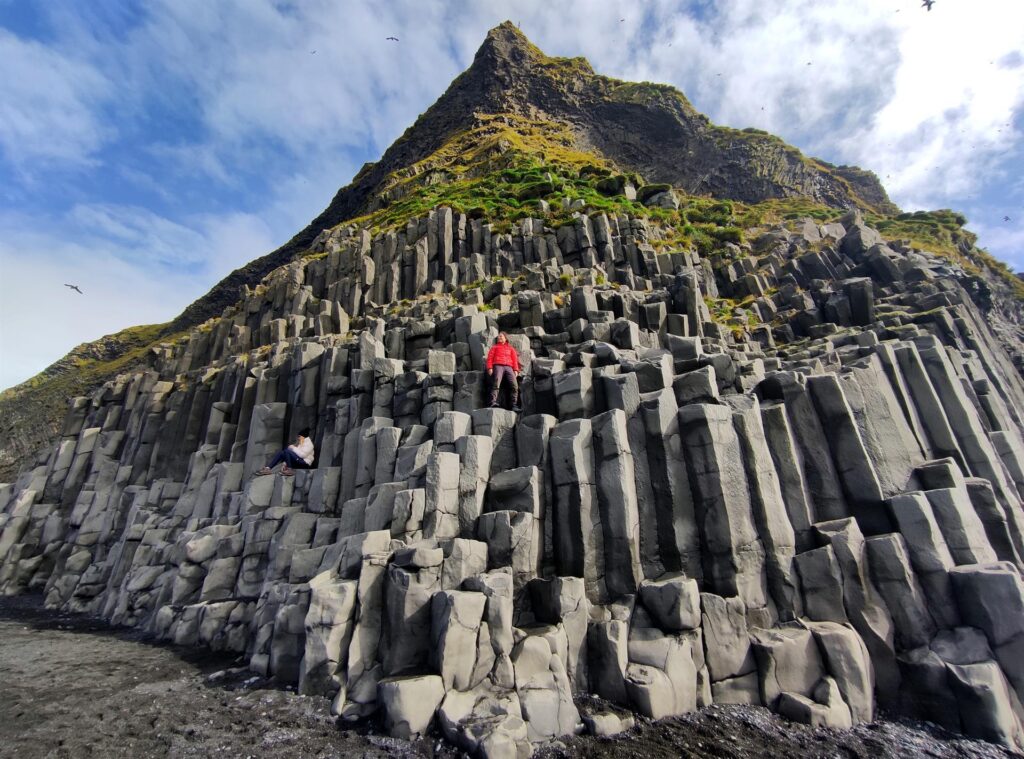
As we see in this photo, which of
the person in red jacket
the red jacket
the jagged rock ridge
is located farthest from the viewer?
the jagged rock ridge

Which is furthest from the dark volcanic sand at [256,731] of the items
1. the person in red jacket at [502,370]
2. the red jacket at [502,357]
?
the red jacket at [502,357]

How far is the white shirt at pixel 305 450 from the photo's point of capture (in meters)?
13.2

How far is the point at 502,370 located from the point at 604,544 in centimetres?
437

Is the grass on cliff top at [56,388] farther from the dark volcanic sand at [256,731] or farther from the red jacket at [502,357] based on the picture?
the red jacket at [502,357]

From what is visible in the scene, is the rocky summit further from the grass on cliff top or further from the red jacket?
the grass on cliff top

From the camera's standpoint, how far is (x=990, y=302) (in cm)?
2611

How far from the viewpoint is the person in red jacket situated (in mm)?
11273

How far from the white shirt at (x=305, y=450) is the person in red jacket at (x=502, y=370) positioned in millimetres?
5262

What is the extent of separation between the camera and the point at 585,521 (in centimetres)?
862

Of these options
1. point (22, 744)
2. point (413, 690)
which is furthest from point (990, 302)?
point (22, 744)

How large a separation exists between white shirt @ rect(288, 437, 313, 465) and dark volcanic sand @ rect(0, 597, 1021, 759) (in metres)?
5.44

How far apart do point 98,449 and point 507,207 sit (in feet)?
82.9

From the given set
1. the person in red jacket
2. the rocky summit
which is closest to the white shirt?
the rocky summit

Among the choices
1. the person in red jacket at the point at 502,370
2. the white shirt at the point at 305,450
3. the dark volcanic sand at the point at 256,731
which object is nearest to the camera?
the dark volcanic sand at the point at 256,731
